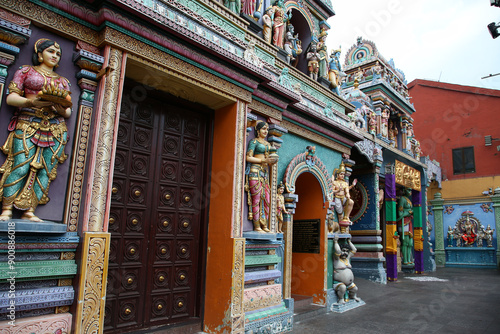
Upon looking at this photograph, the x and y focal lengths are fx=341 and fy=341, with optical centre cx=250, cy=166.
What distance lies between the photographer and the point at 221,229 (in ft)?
17.1

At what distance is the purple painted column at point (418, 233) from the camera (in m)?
15.5

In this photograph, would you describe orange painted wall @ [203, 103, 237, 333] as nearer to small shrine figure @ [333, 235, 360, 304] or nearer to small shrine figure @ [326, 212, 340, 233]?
small shrine figure @ [326, 212, 340, 233]

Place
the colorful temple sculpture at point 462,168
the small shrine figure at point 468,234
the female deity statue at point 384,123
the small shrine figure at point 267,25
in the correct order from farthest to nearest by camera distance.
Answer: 1. the small shrine figure at point 468,234
2. the colorful temple sculpture at point 462,168
3. the female deity statue at point 384,123
4. the small shrine figure at point 267,25

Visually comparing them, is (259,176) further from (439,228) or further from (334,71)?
(439,228)

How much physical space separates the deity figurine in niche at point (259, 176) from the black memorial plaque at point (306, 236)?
239cm

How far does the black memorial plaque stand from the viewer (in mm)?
7930

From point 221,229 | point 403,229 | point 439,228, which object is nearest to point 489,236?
point 439,228

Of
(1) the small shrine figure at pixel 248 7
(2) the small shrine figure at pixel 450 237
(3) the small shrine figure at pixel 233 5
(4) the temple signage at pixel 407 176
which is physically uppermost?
(1) the small shrine figure at pixel 248 7

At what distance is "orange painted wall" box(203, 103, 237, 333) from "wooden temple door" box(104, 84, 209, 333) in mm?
214

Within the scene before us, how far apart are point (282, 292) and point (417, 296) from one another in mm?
5193

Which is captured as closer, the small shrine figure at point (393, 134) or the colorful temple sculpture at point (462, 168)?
the small shrine figure at point (393, 134)

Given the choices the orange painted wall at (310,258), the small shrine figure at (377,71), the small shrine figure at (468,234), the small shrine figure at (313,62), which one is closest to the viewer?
the orange painted wall at (310,258)

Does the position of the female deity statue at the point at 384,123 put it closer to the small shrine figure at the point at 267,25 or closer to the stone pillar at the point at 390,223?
the stone pillar at the point at 390,223

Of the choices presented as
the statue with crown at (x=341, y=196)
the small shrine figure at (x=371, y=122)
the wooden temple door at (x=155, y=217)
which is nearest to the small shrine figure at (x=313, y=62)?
the statue with crown at (x=341, y=196)
